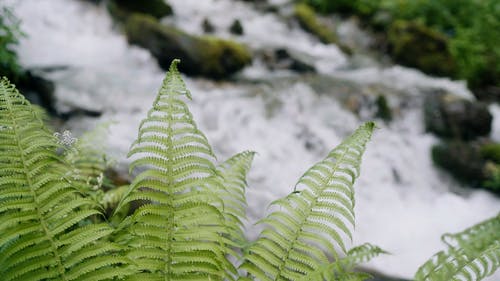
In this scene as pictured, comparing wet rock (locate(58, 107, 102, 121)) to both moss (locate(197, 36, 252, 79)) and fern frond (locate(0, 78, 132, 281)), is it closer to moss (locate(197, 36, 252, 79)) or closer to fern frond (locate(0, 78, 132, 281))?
moss (locate(197, 36, 252, 79))

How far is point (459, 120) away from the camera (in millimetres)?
8328

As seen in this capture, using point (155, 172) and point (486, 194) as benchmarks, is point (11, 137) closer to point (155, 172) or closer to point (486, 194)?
point (155, 172)

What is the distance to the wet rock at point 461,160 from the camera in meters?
7.39

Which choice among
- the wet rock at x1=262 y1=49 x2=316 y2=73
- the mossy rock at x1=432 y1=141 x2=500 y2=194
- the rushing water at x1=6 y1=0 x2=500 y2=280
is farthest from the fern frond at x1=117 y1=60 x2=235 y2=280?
the wet rock at x1=262 y1=49 x2=316 y2=73

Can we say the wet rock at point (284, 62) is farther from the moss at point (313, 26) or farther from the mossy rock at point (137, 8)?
the mossy rock at point (137, 8)

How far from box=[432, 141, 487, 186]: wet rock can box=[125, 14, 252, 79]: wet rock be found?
446 cm

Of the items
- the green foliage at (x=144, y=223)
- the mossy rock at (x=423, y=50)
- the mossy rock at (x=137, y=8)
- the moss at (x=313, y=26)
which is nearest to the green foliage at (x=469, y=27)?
the mossy rock at (x=423, y=50)

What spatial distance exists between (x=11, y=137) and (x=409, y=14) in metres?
13.0

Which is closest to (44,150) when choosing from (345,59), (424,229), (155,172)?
(155,172)

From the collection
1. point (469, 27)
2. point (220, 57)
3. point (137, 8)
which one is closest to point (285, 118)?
point (220, 57)

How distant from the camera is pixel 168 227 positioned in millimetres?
1810

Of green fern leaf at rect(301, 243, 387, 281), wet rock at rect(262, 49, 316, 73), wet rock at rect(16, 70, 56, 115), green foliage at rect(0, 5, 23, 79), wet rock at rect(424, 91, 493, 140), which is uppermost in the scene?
wet rock at rect(262, 49, 316, 73)

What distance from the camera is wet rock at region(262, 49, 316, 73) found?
10.1 meters

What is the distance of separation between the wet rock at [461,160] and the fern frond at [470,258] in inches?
211
